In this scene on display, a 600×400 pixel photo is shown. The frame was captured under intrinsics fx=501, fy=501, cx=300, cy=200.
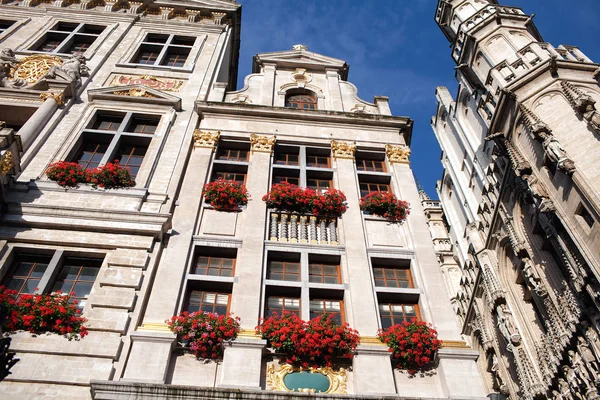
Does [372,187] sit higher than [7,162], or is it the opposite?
[372,187]

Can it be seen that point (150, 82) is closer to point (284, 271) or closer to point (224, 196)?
point (224, 196)

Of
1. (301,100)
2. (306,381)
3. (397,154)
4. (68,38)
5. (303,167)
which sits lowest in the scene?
(306,381)

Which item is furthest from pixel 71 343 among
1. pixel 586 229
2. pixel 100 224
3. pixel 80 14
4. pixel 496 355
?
pixel 496 355

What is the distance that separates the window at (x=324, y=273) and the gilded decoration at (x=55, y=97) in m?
11.8

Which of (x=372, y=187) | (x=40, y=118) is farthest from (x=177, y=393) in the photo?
(x=40, y=118)

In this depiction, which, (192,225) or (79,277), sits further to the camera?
(192,225)

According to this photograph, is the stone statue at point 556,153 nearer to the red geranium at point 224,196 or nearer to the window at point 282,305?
the red geranium at point 224,196

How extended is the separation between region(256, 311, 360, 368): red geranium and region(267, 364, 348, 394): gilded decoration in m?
0.13

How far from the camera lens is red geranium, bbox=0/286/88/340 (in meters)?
11.2

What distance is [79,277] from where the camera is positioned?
522 inches

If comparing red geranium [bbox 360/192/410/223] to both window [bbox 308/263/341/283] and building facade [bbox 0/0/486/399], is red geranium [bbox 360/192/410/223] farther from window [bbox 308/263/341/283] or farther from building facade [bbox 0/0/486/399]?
window [bbox 308/263/341/283]

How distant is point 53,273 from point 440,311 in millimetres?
10220

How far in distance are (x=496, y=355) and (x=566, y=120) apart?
15.3 metres

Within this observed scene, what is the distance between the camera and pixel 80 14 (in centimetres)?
2839
